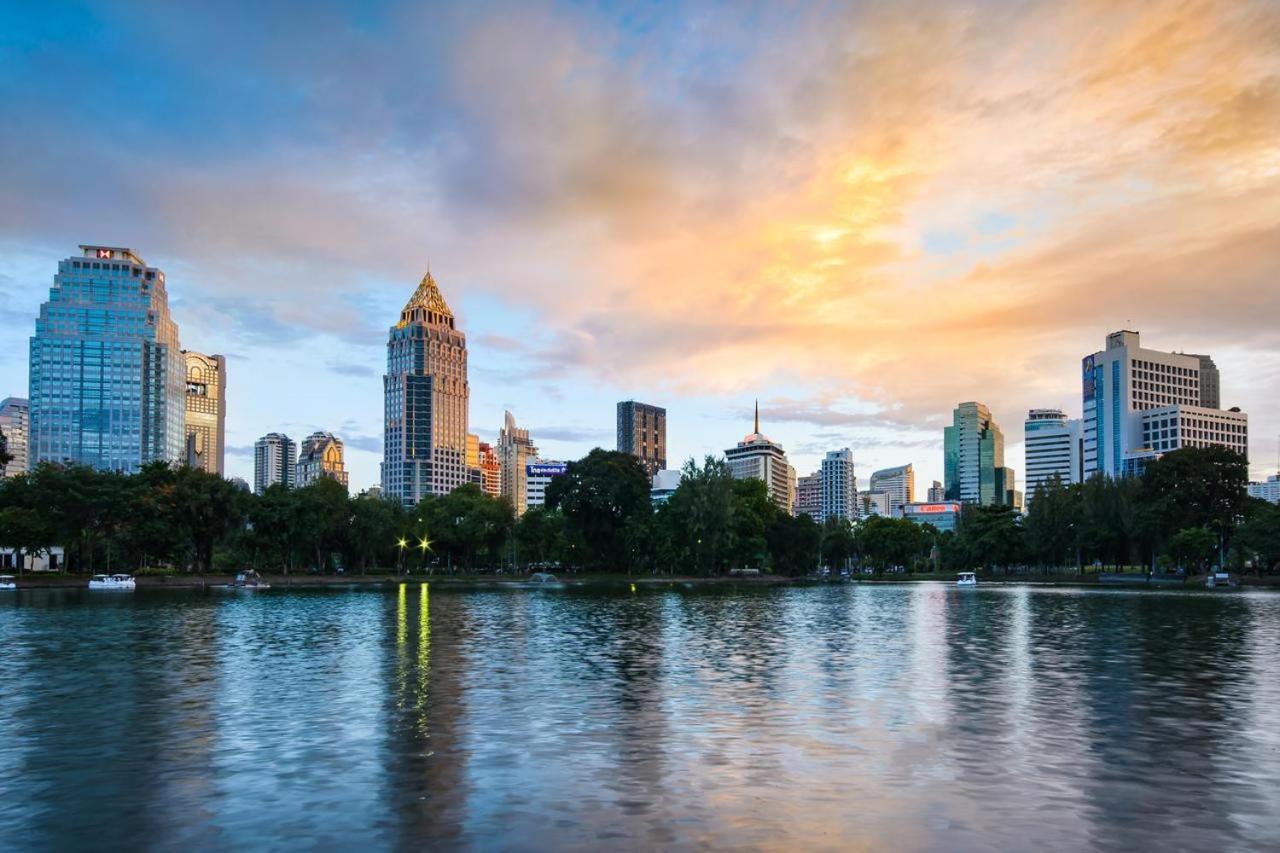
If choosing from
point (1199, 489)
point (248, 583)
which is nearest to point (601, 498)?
point (248, 583)

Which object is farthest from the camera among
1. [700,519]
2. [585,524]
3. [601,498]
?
[585,524]

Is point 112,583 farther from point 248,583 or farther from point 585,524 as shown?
point 585,524

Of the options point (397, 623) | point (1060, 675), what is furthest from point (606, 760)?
point (397, 623)

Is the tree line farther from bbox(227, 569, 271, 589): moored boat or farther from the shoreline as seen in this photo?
bbox(227, 569, 271, 589): moored boat

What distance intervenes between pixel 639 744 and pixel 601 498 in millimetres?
135610

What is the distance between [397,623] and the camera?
57125mm

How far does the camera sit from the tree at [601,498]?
15675cm

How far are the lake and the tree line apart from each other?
86.8 m

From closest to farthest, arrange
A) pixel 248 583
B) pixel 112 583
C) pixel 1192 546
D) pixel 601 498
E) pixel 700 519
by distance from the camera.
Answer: pixel 112 583 < pixel 248 583 < pixel 1192 546 < pixel 700 519 < pixel 601 498

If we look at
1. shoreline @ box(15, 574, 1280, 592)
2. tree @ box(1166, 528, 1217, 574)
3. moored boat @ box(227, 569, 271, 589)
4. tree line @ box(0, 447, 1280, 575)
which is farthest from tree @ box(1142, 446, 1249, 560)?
moored boat @ box(227, 569, 271, 589)

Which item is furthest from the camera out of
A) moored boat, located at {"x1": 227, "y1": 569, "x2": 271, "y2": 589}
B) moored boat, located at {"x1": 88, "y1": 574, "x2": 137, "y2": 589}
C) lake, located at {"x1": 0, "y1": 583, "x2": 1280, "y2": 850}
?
moored boat, located at {"x1": 227, "y1": 569, "x2": 271, "y2": 589}

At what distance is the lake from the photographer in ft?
49.1

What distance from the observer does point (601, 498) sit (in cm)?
15650

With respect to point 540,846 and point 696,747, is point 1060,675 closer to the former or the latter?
point 696,747
